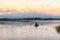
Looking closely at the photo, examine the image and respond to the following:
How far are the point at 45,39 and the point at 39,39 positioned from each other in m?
0.82

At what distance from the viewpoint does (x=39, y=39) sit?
24812 mm

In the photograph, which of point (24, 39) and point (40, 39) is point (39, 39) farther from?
point (24, 39)

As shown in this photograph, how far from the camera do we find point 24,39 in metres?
24.8

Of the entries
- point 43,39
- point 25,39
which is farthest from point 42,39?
point 25,39

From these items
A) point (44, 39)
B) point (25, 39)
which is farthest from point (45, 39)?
point (25, 39)

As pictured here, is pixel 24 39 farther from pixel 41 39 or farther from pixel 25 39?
pixel 41 39

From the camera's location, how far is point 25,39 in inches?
976

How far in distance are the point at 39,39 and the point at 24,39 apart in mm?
2053

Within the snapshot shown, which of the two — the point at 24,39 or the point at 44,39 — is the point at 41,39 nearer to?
the point at 44,39

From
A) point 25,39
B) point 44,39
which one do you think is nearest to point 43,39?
point 44,39

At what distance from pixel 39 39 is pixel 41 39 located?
0.97 ft

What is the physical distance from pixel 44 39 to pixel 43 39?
→ 0.45 ft

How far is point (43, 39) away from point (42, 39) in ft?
0.45

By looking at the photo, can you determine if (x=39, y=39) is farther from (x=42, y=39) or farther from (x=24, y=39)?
(x=24, y=39)
